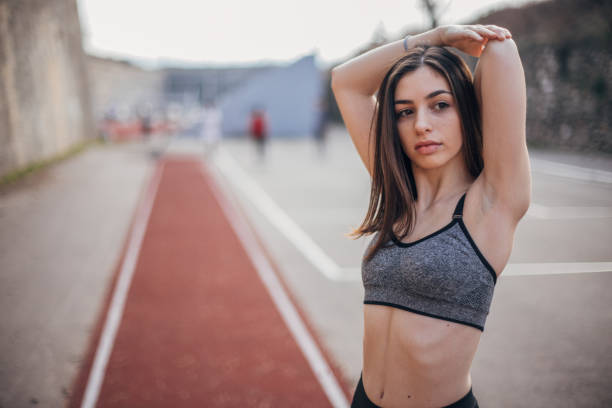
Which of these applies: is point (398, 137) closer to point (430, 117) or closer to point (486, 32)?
point (430, 117)

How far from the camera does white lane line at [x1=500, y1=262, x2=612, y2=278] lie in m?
5.69

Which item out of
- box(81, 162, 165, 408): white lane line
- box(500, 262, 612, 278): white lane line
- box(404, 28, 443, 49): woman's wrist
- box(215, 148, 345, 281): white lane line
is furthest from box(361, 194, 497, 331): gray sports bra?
box(500, 262, 612, 278): white lane line

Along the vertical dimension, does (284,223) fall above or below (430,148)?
below

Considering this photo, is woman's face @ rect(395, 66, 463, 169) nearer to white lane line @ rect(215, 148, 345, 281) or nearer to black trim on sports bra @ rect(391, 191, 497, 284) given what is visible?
black trim on sports bra @ rect(391, 191, 497, 284)

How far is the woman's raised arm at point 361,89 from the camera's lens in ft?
5.96

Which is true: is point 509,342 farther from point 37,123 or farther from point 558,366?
point 37,123

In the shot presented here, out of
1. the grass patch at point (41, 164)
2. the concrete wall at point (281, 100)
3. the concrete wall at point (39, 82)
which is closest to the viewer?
the grass patch at point (41, 164)

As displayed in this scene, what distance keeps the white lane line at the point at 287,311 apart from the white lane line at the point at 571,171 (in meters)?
9.73

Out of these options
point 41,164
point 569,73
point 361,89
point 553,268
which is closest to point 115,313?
point 361,89

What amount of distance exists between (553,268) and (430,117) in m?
5.34

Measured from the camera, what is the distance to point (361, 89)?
1894mm

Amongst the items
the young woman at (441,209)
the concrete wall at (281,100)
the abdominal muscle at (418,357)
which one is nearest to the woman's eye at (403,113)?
the young woman at (441,209)

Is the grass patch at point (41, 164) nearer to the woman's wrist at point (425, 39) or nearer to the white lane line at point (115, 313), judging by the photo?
the white lane line at point (115, 313)

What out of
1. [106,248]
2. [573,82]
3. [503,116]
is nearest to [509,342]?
[503,116]
